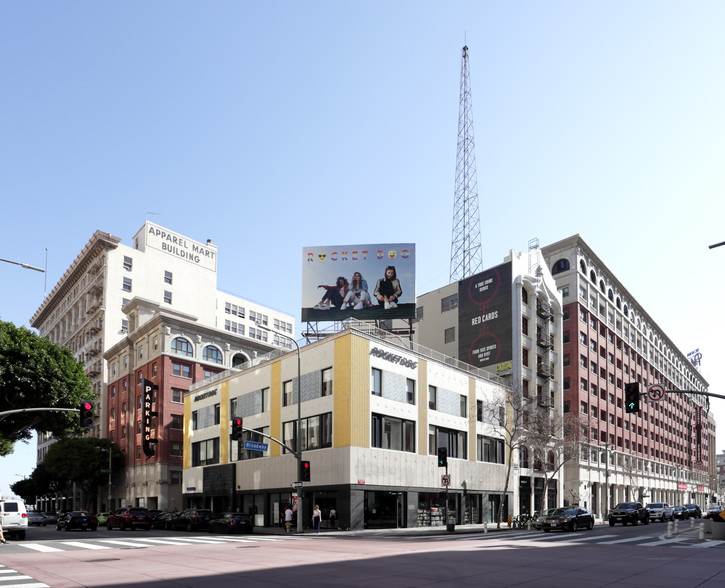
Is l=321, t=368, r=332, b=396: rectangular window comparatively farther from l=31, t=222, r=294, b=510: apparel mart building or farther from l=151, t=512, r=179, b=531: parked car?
l=31, t=222, r=294, b=510: apparel mart building

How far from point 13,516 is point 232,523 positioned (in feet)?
43.6

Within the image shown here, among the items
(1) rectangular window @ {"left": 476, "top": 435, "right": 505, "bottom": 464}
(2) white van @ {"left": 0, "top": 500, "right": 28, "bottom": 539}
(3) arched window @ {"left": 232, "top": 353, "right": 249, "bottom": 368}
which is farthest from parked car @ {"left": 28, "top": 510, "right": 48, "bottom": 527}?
(1) rectangular window @ {"left": 476, "top": 435, "right": 505, "bottom": 464}

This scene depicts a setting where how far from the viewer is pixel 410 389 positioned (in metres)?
51.5

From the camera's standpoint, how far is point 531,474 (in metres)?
67.4

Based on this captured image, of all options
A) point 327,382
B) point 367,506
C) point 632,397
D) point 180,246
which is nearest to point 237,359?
point 180,246

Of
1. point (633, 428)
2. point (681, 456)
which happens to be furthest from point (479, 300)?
point (681, 456)

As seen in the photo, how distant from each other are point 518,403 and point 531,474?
1281 cm

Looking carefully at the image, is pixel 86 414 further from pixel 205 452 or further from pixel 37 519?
pixel 37 519

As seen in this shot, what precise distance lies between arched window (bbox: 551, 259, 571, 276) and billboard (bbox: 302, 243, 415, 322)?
34983 millimetres

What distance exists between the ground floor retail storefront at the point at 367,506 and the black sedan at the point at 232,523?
4744mm

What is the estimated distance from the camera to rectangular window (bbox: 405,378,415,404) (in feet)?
168

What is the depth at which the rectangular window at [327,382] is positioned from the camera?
47.9m

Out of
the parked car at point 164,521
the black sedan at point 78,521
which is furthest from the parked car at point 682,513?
the black sedan at point 78,521

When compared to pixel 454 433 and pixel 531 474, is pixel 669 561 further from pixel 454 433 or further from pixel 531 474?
pixel 531 474
